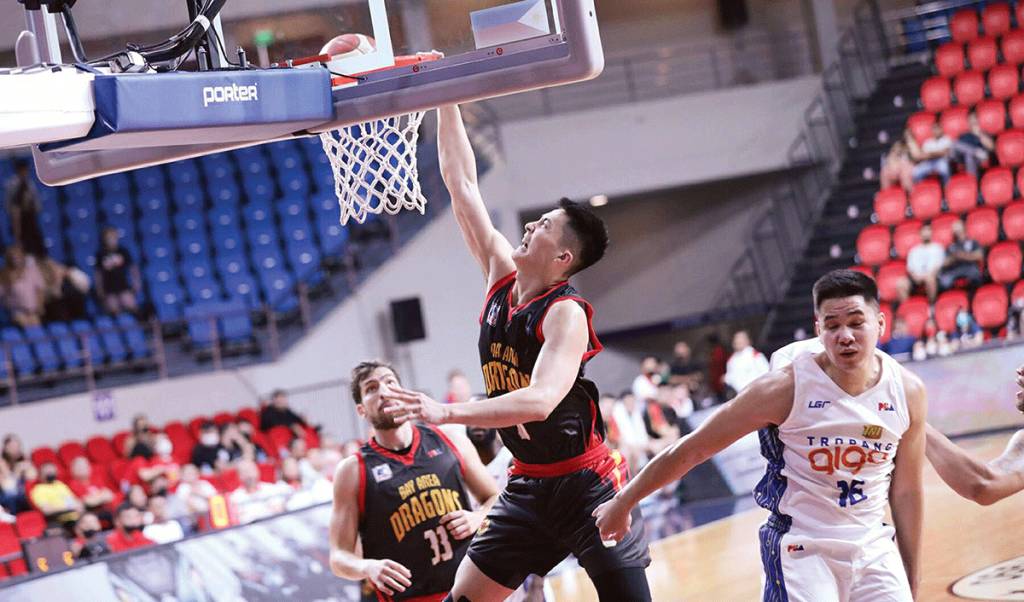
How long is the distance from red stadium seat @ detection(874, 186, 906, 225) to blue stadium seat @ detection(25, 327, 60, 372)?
11.4 meters

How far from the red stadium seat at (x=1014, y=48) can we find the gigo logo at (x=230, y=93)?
51.5 feet

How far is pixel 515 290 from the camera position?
4.45m

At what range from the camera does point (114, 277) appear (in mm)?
14625

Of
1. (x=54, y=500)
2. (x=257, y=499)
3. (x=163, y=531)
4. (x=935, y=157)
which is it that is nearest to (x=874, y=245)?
(x=935, y=157)

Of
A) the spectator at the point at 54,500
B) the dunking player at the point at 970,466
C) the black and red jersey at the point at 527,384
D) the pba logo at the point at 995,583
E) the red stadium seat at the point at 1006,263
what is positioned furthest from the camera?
the red stadium seat at the point at 1006,263

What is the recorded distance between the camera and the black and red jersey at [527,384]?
4.25 metres

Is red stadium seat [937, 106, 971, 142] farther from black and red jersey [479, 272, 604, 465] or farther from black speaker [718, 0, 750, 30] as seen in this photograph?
black and red jersey [479, 272, 604, 465]

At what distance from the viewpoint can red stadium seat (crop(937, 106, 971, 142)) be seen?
54.1 feet

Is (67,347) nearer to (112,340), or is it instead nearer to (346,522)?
(112,340)

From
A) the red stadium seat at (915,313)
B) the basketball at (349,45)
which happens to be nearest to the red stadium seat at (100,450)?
the red stadium seat at (915,313)

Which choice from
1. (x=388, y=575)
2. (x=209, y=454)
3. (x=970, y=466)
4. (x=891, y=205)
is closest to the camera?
(x=970, y=466)

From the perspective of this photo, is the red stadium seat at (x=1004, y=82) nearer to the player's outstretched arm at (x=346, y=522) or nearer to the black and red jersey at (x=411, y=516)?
the black and red jersey at (x=411, y=516)

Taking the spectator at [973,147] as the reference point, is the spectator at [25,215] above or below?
above

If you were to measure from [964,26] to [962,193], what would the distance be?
4264 mm
